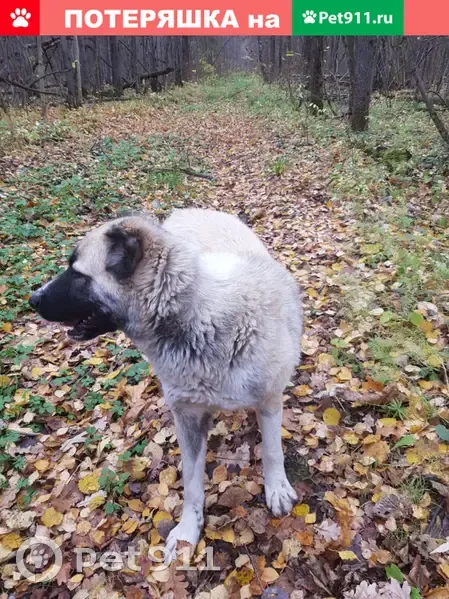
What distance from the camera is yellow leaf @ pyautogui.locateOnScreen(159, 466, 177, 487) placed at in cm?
292

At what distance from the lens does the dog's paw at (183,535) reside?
2.51 metres

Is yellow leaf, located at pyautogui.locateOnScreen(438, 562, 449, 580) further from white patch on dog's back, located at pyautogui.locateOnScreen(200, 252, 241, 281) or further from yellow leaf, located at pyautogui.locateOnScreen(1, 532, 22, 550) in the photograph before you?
yellow leaf, located at pyautogui.locateOnScreen(1, 532, 22, 550)

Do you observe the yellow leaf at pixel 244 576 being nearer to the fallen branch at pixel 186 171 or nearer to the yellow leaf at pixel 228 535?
the yellow leaf at pixel 228 535

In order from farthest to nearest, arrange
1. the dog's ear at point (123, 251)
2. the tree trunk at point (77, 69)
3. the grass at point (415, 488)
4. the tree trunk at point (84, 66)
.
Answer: the tree trunk at point (84, 66)
the tree trunk at point (77, 69)
the grass at point (415, 488)
the dog's ear at point (123, 251)

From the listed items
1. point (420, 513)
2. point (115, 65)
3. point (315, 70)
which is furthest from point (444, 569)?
point (115, 65)

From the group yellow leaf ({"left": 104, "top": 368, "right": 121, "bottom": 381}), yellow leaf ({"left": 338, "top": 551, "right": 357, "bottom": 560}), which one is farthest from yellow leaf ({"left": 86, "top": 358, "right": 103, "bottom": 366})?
yellow leaf ({"left": 338, "top": 551, "right": 357, "bottom": 560})

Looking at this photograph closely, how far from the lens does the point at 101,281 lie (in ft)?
6.88

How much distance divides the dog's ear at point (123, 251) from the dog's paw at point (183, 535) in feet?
5.11

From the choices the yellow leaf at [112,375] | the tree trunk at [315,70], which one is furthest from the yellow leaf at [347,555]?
the tree trunk at [315,70]

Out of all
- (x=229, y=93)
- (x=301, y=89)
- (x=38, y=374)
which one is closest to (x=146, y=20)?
(x=38, y=374)

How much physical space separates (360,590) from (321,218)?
17.0 ft

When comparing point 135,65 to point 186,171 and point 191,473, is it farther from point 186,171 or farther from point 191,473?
point 191,473

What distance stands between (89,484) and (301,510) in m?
1.45

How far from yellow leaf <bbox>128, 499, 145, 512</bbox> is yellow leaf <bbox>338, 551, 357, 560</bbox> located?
126cm
